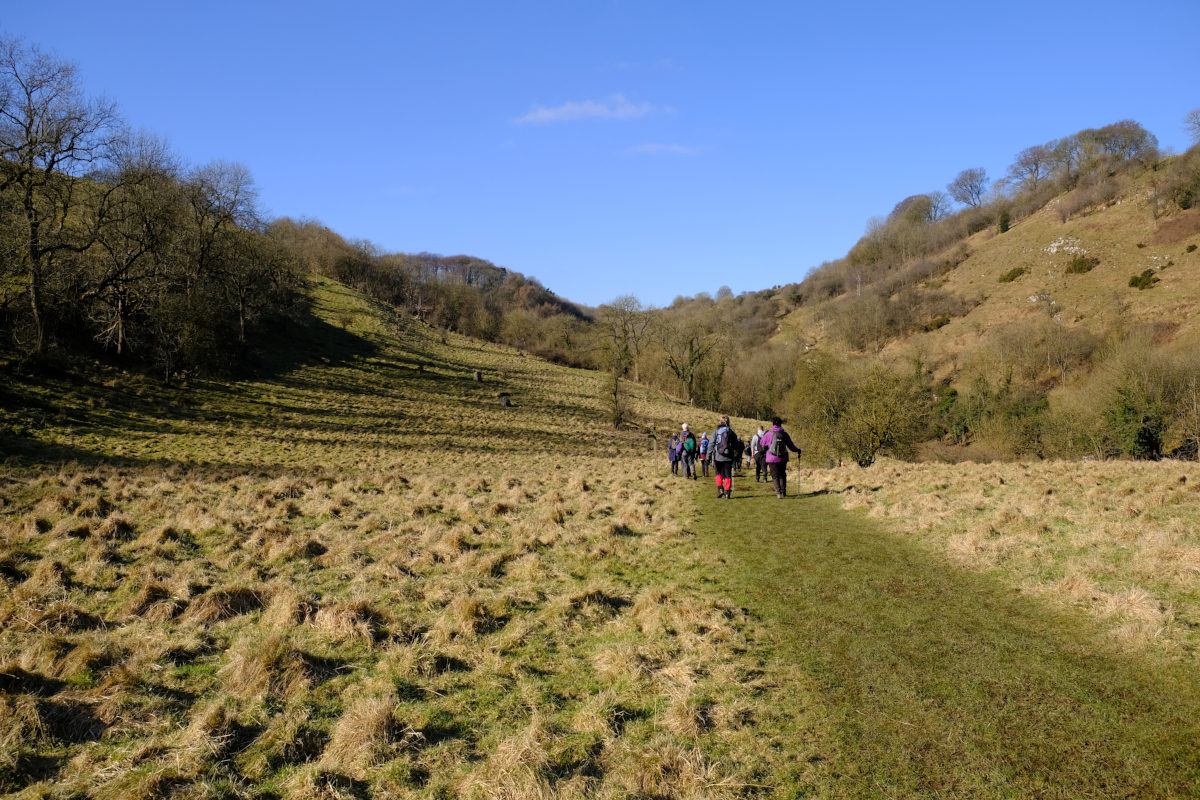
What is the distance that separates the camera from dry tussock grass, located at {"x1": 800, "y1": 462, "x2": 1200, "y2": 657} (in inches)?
257

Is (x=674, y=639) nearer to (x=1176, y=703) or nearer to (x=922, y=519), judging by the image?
(x=1176, y=703)

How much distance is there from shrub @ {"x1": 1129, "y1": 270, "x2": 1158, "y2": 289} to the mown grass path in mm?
80163

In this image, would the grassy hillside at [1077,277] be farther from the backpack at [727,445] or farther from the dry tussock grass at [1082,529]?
the backpack at [727,445]

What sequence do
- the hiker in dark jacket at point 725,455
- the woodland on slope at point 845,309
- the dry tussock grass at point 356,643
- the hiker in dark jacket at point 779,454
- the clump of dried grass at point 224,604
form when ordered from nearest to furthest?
the dry tussock grass at point 356,643, the clump of dried grass at point 224,604, the hiker in dark jacket at point 779,454, the hiker in dark jacket at point 725,455, the woodland on slope at point 845,309

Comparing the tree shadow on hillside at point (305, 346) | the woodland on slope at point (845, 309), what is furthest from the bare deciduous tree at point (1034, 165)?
the tree shadow on hillside at point (305, 346)

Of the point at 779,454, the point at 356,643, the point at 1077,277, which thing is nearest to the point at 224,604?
the point at 356,643

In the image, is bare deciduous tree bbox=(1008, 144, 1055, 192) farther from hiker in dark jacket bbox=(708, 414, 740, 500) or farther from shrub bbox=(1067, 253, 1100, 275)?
hiker in dark jacket bbox=(708, 414, 740, 500)

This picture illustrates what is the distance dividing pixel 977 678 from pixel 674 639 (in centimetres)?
302

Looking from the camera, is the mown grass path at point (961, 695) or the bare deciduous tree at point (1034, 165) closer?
the mown grass path at point (961, 695)

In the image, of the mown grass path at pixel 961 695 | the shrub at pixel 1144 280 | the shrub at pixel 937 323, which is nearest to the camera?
the mown grass path at pixel 961 695

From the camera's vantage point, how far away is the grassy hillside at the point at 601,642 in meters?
4.43

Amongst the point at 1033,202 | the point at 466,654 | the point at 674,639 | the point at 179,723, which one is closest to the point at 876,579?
the point at 674,639

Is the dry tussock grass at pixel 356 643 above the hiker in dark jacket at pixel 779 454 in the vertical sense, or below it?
below

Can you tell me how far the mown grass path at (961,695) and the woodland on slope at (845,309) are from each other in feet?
76.8
